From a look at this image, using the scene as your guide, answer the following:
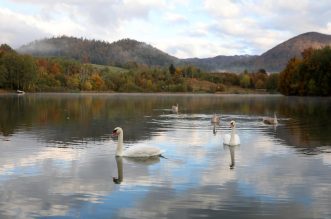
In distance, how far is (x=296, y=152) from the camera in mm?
19062

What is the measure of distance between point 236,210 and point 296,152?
364 inches

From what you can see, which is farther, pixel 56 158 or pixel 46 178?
pixel 56 158

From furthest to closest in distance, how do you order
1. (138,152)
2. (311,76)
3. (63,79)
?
(63,79)
(311,76)
(138,152)

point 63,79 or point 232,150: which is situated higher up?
point 63,79

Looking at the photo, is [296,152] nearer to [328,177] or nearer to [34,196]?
[328,177]

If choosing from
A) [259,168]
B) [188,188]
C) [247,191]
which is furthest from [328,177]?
[188,188]

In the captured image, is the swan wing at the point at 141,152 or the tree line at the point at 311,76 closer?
the swan wing at the point at 141,152

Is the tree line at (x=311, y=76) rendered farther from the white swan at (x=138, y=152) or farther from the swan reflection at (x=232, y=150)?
the white swan at (x=138, y=152)

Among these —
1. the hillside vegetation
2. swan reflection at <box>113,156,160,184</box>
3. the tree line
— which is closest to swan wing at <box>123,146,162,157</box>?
swan reflection at <box>113,156,160,184</box>

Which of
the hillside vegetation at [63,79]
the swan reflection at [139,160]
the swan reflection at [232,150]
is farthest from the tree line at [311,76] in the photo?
the swan reflection at [139,160]

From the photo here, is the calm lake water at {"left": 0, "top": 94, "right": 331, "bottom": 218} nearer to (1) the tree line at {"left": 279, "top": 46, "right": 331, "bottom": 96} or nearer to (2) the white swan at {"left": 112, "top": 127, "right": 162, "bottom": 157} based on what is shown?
(2) the white swan at {"left": 112, "top": 127, "right": 162, "bottom": 157}

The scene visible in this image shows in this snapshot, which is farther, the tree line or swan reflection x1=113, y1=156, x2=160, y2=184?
the tree line

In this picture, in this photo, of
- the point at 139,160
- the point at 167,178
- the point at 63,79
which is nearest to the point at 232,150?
the point at 139,160

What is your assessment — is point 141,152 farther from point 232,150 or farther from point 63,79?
point 63,79
